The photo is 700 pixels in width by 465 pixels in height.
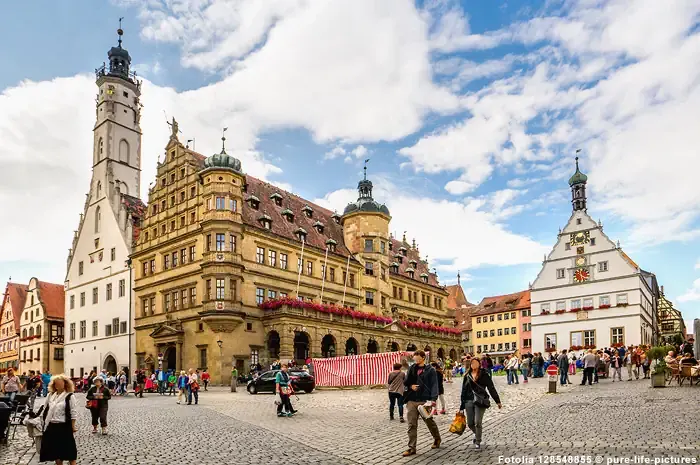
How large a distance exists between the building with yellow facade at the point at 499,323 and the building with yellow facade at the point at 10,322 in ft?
189

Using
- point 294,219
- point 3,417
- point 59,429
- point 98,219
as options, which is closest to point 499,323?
point 294,219

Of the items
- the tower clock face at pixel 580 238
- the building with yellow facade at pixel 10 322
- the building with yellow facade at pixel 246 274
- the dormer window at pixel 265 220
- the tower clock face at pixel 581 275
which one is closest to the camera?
the building with yellow facade at pixel 246 274

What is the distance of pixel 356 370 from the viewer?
38.8 metres

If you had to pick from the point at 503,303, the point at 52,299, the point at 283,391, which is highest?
the point at 52,299

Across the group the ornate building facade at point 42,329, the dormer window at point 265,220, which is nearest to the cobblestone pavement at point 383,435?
the dormer window at point 265,220

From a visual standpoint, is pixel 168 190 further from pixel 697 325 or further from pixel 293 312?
pixel 697 325

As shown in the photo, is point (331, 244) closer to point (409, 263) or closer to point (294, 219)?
point (294, 219)

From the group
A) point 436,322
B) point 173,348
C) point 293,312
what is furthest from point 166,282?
point 436,322

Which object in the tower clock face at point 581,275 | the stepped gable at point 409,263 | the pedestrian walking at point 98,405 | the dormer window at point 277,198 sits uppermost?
the dormer window at point 277,198

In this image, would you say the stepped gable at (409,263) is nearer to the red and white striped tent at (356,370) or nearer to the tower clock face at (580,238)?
the tower clock face at (580,238)

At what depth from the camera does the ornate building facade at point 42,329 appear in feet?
232

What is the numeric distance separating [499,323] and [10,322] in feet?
201

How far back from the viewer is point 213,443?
14641mm

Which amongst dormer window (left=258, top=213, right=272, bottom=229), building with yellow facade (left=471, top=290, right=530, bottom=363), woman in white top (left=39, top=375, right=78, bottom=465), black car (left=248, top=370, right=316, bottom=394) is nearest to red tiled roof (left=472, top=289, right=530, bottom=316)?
building with yellow facade (left=471, top=290, right=530, bottom=363)
